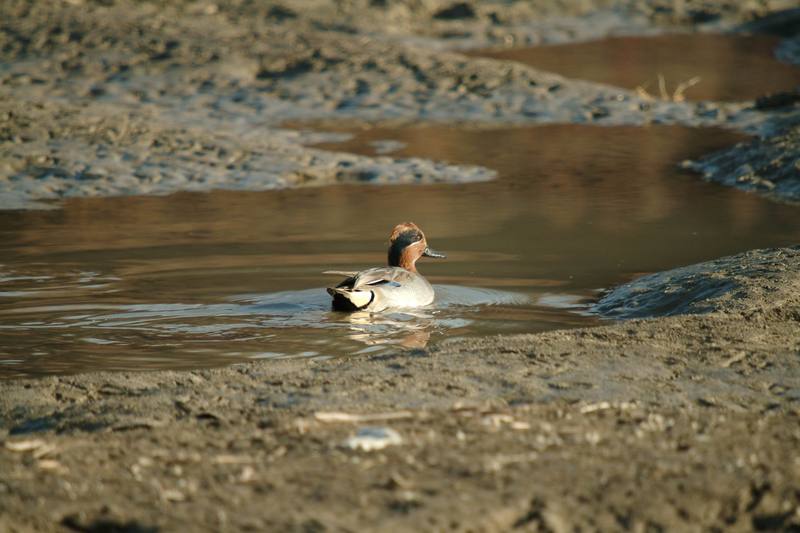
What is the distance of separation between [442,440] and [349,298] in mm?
3208

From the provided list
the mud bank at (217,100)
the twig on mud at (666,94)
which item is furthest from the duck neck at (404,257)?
the twig on mud at (666,94)

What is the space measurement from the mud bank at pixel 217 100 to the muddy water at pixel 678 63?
220 cm

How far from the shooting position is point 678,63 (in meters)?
20.3

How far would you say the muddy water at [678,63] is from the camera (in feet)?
59.4

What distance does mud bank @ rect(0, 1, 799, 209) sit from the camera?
11992 mm

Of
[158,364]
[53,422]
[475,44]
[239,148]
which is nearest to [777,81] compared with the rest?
[475,44]

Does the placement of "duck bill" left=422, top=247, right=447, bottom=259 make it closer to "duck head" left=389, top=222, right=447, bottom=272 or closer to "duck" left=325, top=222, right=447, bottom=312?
"duck head" left=389, top=222, right=447, bottom=272

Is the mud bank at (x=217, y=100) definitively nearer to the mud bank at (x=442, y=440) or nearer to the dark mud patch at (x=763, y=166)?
the dark mud patch at (x=763, y=166)

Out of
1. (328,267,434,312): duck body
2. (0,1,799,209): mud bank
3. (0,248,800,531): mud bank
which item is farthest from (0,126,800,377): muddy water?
(0,248,800,531): mud bank

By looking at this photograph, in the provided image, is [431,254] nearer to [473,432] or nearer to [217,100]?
[473,432]

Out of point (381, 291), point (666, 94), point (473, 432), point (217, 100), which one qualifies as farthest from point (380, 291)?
point (666, 94)

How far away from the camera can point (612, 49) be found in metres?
21.5

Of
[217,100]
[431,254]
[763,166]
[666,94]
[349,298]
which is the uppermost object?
[666,94]

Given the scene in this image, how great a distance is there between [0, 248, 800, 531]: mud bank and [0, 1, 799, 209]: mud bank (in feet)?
21.0
